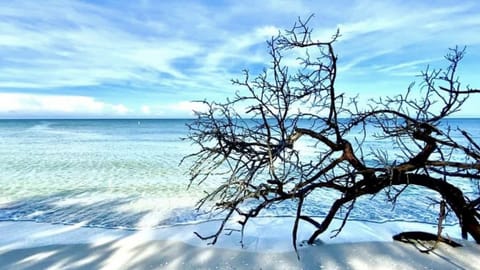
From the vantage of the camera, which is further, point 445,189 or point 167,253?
point 167,253

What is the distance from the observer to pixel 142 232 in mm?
5211

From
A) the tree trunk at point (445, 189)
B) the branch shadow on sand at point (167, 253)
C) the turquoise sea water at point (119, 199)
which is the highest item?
the tree trunk at point (445, 189)

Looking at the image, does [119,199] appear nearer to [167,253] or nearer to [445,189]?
[167,253]

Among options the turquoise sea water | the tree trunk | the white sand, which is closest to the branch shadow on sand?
the white sand

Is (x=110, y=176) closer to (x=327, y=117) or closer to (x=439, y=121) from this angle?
(x=327, y=117)

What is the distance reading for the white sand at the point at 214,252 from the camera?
12.2 feet

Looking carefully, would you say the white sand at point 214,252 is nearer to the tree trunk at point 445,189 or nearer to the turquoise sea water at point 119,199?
the tree trunk at point 445,189

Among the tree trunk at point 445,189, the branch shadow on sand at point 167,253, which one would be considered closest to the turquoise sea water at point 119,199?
the branch shadow on sand at point 167,253

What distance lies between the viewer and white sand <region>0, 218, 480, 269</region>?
3.72 metres

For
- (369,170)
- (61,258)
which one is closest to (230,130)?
(369,170)

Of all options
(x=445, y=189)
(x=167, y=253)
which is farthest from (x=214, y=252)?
(x=445, y=189)

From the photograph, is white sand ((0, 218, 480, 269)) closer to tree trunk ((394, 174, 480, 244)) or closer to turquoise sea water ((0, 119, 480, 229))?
tree trunk ((394, 174, 480, 244))

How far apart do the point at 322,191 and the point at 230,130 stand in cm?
520

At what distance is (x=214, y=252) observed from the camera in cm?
412
